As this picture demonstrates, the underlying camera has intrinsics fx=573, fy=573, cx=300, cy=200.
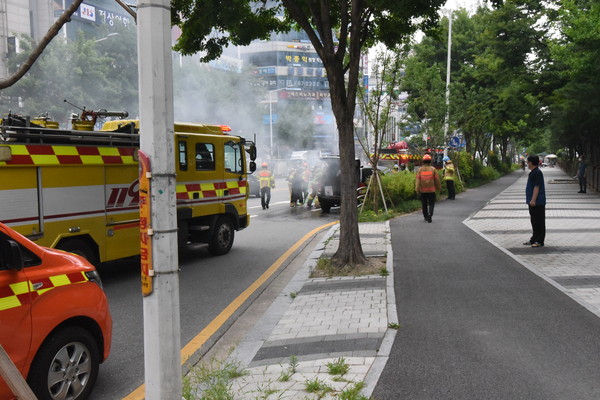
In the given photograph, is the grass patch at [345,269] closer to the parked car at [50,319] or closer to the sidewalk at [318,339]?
the sidewalk at [318,339]

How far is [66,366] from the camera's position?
4.09m

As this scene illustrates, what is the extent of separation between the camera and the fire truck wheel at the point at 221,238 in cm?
1098

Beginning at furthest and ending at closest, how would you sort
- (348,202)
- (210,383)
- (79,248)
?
1. (348,202)
2. (79,248)
3. (210,383)

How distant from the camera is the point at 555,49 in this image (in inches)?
783

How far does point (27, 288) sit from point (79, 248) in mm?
4365

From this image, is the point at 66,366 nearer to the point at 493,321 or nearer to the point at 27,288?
the point at 27,288

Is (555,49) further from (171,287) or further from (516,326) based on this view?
(171,287)

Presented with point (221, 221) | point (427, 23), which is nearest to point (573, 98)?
point (427, 23)

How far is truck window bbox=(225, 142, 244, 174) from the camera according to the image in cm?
1137

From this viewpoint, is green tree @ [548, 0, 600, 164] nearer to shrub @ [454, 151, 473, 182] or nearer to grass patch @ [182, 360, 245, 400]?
shrub @ [454, 151, 473, 182]

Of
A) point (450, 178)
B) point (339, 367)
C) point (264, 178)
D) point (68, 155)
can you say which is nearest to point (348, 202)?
Result: point (68, 155)

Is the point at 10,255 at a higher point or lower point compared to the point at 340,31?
lower

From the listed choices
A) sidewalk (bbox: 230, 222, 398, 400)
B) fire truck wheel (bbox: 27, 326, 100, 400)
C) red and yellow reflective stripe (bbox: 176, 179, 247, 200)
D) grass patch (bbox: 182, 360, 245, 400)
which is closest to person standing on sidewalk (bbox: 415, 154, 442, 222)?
red and yellow reflective stripe (bbox: 176, 179, 247, 200)

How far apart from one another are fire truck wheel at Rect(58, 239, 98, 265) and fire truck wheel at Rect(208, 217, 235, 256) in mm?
3002
